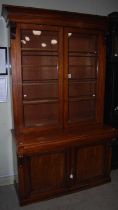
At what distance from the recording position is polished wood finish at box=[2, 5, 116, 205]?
7.26 feet

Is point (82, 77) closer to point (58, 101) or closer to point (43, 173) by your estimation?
point (58, 101)

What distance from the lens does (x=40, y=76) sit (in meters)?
2.46

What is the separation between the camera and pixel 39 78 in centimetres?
246

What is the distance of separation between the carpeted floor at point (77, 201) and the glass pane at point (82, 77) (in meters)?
1.00

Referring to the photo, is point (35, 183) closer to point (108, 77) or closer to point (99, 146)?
point (99, 146)

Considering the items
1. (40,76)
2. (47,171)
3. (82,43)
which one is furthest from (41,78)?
(47,171)

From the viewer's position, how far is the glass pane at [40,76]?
2332 millimetres

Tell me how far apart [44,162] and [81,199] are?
2.34 feet

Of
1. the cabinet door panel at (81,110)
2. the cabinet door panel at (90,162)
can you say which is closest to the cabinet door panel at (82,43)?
the cabinet door panel at (81,110)

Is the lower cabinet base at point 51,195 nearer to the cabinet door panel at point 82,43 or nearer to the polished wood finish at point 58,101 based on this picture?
the polished wood finish at point 58,101

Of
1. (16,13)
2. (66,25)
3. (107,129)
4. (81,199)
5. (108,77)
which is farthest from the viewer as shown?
(108,77)

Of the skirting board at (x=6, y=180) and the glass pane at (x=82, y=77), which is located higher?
the glass pane at (x=82, y=77)

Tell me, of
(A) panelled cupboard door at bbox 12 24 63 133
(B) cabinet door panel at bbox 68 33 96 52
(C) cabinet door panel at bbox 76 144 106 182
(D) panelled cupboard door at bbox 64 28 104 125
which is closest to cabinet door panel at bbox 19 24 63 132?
(A) panelled cupboard door at bbox 12 24 63 133

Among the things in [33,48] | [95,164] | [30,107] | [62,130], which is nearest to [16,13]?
[33,48]
